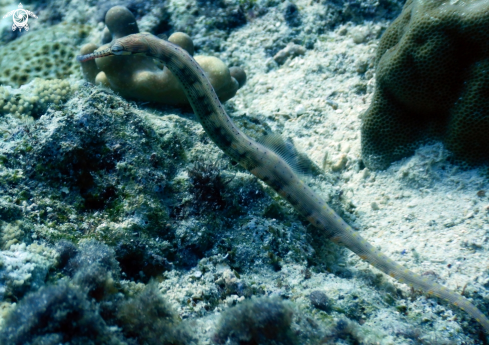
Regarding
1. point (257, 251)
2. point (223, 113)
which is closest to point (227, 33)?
point (223, 113)

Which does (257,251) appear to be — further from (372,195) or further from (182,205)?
(372,195)

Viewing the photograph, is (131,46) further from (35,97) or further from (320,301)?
(320,301)

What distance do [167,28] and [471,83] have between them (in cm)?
575

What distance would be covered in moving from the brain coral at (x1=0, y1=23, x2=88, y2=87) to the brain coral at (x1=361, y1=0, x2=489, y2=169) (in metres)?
5.66

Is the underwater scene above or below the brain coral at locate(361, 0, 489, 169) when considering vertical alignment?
below

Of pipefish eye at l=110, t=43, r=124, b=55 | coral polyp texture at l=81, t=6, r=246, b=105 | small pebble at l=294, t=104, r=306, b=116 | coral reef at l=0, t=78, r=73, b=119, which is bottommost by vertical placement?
coral reef at l=0, t=78, r=73, b=119

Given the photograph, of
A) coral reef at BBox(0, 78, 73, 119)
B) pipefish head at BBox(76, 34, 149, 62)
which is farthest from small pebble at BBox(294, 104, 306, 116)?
coral reef at BBox(0, 78, 73, 119)

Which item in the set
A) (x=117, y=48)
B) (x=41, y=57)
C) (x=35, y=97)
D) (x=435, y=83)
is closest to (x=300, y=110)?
(x=435, y=83)

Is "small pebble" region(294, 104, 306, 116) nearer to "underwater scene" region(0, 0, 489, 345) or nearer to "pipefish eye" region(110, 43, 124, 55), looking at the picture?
"underwater scene" region(0, 0, 489, 345)

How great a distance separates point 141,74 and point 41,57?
3.17m

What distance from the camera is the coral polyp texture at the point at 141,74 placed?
15.3 ft

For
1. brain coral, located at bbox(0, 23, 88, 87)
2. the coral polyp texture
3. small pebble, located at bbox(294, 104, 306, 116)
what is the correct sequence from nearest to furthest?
the coral polyp texture
small pebble, located at bbox(294, 104, 306, 116)
brain coral, located at bbox(0, 23, 88, 87)

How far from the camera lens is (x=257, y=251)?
326cm

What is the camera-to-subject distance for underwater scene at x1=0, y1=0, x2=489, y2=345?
2.26 meters
